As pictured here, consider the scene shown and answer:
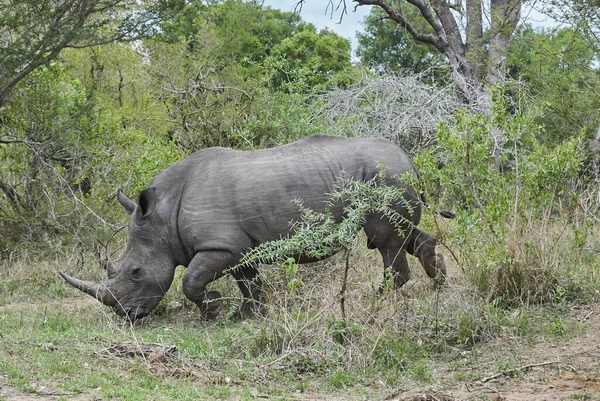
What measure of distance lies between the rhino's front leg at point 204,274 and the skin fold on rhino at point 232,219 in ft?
0.03

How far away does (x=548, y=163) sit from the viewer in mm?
8711

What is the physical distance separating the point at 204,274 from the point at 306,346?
2221 millimetres

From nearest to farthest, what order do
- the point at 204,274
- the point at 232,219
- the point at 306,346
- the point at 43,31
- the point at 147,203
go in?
the point at 306,346 < the point at 204,274 < the point at 232,219 < the point at 147,203 < the point at 43,31

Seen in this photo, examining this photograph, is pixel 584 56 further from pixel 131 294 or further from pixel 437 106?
pixel 131 294

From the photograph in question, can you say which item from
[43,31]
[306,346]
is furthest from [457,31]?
[306,346]

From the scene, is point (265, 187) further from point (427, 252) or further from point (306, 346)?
point (306, 346)

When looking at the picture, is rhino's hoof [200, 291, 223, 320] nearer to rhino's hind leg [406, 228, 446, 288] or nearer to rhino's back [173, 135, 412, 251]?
rhino's back [173, 135, 412, 251]

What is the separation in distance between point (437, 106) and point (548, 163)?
5.91 metres

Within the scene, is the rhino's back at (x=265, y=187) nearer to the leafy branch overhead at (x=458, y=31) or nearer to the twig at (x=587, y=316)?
the twig at (x=587, y=316)

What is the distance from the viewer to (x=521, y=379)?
6430mm

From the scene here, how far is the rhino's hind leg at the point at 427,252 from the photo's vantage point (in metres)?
9.32

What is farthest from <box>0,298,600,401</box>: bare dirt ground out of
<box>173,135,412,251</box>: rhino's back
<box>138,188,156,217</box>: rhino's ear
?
<box>138,188,156,217</box>: rhino's ear

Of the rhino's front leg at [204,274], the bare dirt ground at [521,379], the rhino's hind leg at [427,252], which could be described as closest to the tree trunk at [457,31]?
the rhino's hind leg at [427,252]

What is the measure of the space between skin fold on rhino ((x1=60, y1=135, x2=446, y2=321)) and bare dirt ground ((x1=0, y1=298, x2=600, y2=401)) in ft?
6.11
